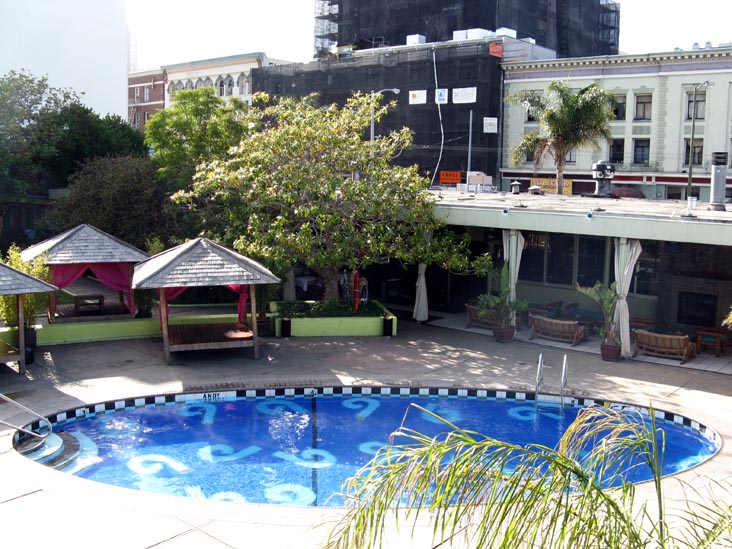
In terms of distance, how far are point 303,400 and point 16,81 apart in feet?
71.4

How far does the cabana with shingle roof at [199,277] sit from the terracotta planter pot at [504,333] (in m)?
6.15

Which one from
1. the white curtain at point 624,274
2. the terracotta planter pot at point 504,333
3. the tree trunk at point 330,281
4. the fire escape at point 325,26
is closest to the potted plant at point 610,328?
the white curtain at point 624,274

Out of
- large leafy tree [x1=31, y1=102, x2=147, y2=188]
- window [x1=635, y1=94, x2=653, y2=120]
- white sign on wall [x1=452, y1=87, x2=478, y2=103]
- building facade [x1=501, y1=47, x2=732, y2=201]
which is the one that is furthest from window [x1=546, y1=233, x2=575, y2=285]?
white sign on wall [x1=452, y1=87, x2=478, y2=103]

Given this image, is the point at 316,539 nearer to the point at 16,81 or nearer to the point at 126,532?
the point at 126,532

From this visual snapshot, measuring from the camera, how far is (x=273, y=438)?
13930 millimetres

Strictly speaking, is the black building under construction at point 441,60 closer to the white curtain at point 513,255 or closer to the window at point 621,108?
the window at point 621,108

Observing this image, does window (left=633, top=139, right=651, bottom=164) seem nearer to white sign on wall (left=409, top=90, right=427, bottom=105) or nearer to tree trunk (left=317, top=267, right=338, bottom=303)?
white sign on wall (left=409, top=90, right=427, bottom=105)

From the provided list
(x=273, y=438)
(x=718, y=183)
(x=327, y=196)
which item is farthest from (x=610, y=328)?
(x=273, y=438)

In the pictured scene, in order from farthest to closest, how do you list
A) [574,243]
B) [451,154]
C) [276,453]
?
[451,154] < [574,243] < [276,453]

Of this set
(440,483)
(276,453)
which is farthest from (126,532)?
(440,483)

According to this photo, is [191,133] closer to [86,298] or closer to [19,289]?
[86,298]

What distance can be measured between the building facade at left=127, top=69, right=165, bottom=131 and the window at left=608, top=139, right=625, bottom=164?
4816 cm

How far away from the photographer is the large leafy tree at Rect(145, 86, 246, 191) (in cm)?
2556

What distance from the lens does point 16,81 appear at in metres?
30.4
